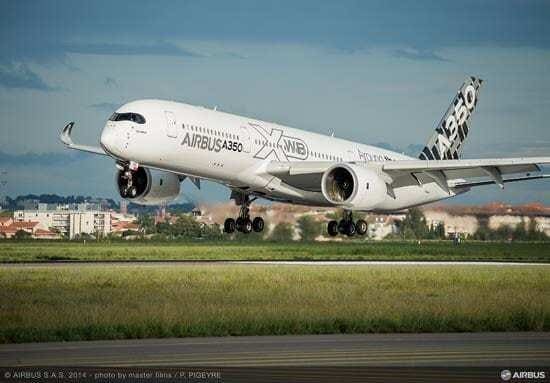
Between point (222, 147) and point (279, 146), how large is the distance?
4.68 metres

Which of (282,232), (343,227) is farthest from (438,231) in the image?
(343,227)

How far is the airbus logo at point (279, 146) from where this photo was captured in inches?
1890

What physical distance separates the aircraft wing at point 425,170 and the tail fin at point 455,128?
8.79 meters

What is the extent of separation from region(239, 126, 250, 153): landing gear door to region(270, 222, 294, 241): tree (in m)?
17.6

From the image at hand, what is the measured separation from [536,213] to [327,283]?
3515 centimetres

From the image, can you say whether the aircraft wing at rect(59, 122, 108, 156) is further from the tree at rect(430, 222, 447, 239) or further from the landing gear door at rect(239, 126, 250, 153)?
the tree at rect(430, 222, 447, 239)

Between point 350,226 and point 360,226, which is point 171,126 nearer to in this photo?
point 350,226

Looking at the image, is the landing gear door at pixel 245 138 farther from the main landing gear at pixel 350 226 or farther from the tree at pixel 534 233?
the tree at pixel 534 233

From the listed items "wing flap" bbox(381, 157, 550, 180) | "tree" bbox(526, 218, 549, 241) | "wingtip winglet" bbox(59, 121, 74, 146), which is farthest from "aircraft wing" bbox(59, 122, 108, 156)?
"tree" bbox(526, 218, 549, 241)

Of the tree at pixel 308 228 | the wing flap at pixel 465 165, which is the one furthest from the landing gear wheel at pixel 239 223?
the tree at pixel 308 228

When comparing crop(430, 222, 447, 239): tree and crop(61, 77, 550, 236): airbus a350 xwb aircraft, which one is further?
crop(430, 222, 447, 239): tree

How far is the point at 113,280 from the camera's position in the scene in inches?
1542

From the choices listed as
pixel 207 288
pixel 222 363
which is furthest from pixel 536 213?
pixel 222 363

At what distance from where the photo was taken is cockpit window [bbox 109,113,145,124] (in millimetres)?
42094
